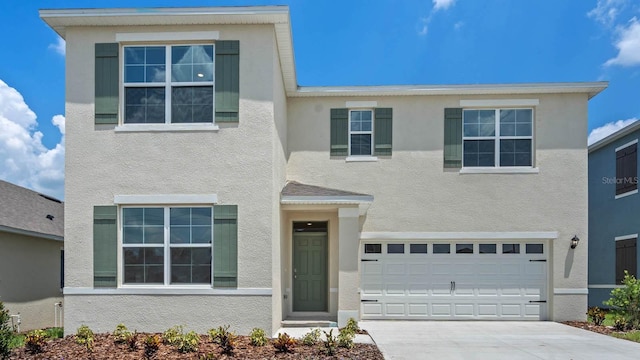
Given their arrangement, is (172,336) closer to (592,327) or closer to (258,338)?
(258,338)

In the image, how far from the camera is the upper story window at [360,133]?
1249cm

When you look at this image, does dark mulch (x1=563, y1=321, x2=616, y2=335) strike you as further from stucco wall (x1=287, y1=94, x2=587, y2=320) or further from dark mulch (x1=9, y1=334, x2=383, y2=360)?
dark mulch (x1=9, y1=334, x2=383, y2=360)

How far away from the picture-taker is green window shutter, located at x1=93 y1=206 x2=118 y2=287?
30.2 ft

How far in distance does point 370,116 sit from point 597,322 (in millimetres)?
7586

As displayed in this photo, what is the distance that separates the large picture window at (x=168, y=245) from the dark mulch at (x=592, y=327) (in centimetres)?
874

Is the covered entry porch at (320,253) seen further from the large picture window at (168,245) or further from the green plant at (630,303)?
the green plant at (630,303)

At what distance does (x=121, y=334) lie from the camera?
870cm

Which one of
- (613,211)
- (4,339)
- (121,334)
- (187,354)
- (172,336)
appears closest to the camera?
(4,339)

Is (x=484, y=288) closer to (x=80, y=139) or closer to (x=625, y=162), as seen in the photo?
(x=625, y=162)

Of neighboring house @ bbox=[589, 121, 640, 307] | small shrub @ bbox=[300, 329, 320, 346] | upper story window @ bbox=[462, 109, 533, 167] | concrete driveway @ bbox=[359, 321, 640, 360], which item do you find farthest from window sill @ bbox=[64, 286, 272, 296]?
neighboring house @ bbox=[589, 121, 640, 307]

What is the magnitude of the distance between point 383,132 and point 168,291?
655cm

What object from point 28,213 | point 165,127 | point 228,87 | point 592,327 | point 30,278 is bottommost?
point 592,327

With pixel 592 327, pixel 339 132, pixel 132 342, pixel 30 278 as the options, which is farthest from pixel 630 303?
pixel 30 278

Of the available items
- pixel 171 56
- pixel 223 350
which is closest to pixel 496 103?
pixel 171 56
